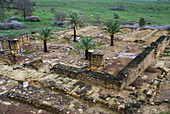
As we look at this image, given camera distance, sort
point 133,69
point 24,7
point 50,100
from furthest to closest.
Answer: point 24,7 < point 133,69 < point 50,100

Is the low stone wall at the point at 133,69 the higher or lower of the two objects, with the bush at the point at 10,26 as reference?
lower

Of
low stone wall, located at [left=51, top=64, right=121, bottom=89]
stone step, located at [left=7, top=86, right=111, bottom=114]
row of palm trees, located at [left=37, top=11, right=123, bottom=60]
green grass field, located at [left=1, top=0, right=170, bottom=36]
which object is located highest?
green grass field, located at [left=1, top=0, right=170, bottom=36]

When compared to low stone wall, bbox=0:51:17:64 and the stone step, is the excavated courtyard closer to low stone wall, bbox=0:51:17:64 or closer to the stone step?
the stone step

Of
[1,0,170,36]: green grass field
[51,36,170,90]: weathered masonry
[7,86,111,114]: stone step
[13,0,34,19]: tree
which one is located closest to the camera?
[7,86,111,114]: stone step

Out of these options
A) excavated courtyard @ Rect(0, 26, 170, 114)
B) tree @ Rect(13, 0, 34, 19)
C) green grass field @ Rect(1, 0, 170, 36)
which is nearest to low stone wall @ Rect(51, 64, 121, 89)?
excavated courtyard @ Rect(0, 26, 170, 114)

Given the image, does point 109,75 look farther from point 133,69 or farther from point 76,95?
point 76,95

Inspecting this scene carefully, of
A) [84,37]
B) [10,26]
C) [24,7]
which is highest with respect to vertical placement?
[24,7]

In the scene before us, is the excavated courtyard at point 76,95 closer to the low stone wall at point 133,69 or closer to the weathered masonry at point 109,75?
the weathered masonry at point 109,75

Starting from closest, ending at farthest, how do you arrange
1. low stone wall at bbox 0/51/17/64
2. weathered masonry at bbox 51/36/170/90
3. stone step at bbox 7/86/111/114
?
1. stone step at bbox 7/86/111/114
2. weathered masonry at bbox 51/36/170/90
3. low stone wall at bbox 0/51/17/64

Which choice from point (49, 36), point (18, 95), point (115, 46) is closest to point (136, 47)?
point (115, 46)

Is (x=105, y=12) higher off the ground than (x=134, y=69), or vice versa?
(x=105, y=12)

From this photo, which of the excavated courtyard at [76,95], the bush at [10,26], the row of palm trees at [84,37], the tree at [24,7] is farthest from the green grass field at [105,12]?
the excavated courtyard at [76,95]

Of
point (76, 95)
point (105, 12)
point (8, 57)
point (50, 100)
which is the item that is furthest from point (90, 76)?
point (105, 12)

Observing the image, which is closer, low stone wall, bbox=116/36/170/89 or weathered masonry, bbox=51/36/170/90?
weathered masonry, bbox=51/36/170/90
